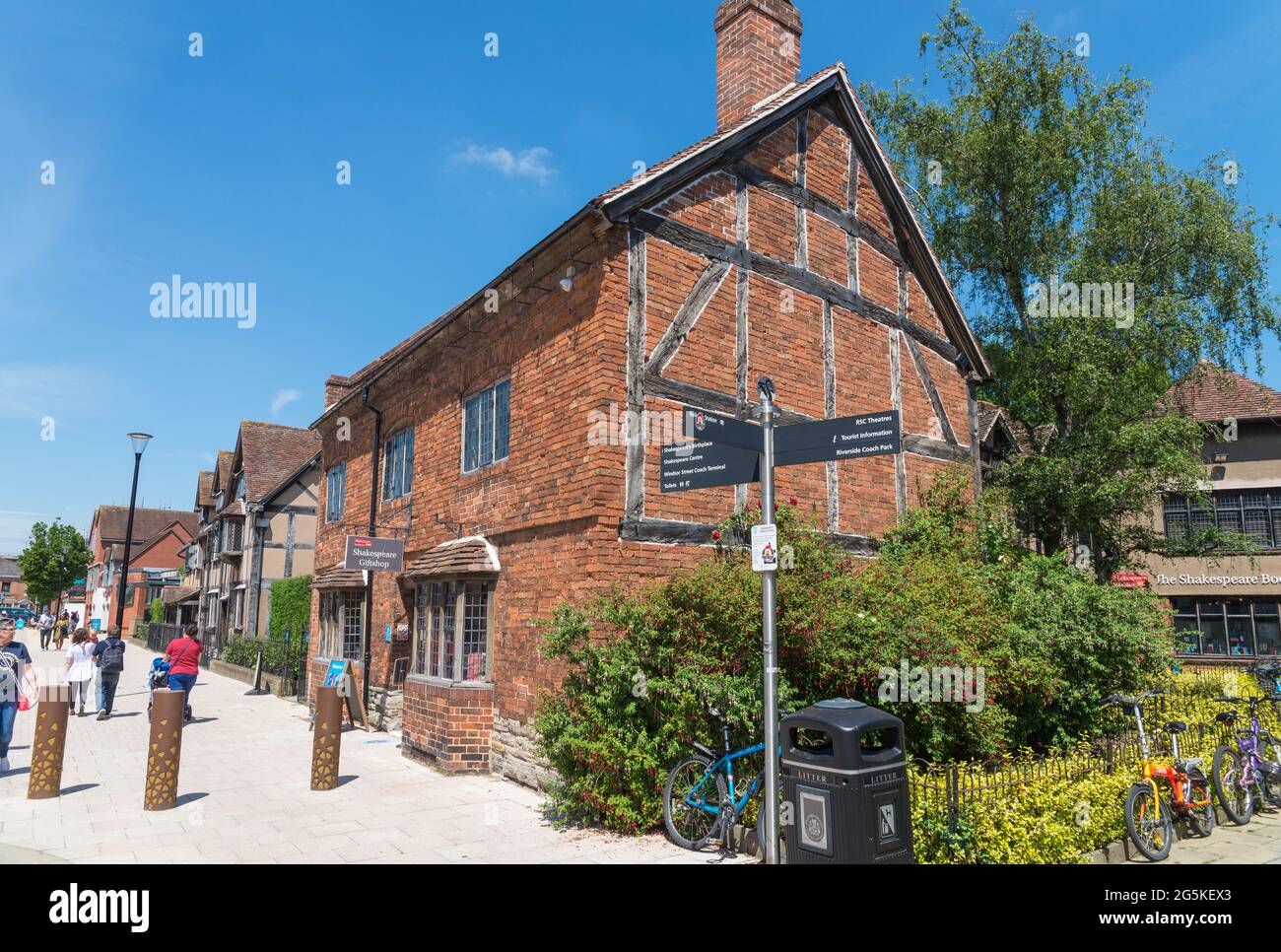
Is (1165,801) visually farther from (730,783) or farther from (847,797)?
(847,797)

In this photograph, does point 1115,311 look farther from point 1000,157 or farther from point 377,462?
point 377,462

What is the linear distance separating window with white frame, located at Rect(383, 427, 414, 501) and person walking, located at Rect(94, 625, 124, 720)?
6174 millimetres

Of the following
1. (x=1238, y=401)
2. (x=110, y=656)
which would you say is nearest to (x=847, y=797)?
(x=110, y=656)

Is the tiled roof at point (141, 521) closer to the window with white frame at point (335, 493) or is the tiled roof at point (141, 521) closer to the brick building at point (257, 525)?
the brick building at point (257, 525)

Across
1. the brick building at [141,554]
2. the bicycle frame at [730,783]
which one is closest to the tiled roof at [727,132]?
the bicycle frame at [730,783]

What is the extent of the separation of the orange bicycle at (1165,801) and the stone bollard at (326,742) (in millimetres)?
8196

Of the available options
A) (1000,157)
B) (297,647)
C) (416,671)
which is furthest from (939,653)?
(297,647)

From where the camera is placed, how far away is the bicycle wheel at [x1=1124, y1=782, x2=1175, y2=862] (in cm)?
709

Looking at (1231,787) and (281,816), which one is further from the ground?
(1231,787)

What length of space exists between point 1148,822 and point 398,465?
12.4 metres

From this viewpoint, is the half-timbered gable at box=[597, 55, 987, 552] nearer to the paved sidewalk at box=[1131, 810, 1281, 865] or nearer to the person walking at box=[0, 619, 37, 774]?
the paved sidewalk at box=[1131, 810, 1281, 865]

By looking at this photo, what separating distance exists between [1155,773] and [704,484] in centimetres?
497

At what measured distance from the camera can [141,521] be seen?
7375 centimetres

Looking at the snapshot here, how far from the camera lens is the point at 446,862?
6.91 m
